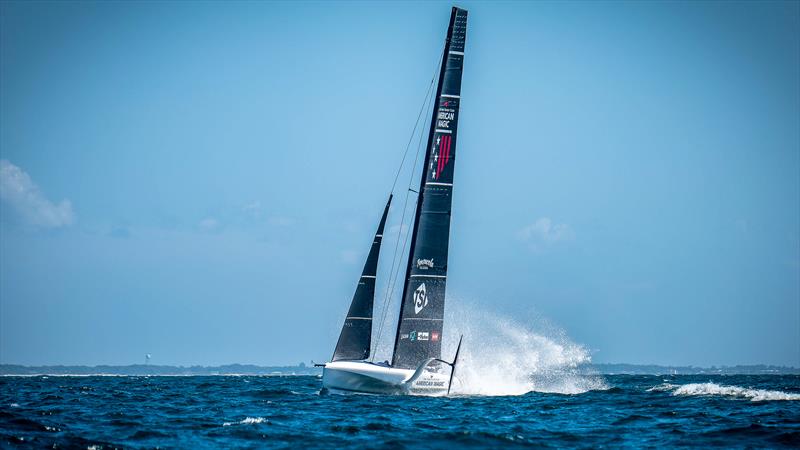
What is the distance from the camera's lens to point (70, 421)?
2530 cm

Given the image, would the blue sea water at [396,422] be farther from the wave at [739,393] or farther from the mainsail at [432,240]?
the mainsail at [432,240]

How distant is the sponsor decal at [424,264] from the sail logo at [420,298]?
71 centimetres

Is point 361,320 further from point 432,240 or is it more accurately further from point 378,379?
point 432,240

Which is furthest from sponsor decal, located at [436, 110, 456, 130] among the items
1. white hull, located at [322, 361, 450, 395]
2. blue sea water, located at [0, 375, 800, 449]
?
blue sea water, located at [0, 375, 800, 449]

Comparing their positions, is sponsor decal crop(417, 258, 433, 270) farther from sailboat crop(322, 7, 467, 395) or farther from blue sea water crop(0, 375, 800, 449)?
blue sea water crop(0, 375, 800, 449)

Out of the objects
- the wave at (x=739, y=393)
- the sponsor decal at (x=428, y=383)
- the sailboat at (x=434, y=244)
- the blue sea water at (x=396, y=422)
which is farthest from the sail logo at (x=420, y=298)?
the wave at (x=739, y=393)

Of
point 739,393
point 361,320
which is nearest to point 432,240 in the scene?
point 361,320

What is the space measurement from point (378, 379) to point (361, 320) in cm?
392

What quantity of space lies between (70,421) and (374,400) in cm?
1109

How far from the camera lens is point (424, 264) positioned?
3528 centimetres

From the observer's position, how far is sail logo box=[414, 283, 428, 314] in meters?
35.2

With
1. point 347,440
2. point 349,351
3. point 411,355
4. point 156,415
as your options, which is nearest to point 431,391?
point 411,355

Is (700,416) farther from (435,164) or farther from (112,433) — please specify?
(112,433)

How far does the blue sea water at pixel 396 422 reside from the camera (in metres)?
21.2
